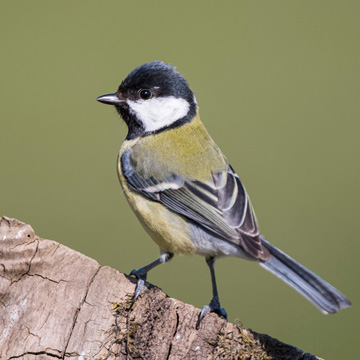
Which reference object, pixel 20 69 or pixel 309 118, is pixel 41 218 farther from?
pixel 309 118

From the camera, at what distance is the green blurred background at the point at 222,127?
14.5 ft

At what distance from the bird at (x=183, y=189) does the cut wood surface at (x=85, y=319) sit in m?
0.41

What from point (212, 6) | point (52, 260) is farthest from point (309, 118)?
point (52, 260)

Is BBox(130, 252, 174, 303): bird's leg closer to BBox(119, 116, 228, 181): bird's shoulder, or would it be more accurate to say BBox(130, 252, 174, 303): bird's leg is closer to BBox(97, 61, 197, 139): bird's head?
BBox(119, 116, 228, 181): bird's shoulder

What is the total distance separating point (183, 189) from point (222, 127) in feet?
8.79

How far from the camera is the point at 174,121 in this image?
3.12 meters

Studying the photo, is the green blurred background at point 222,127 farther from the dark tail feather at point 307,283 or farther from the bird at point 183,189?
the dark tail feather at point 307,283

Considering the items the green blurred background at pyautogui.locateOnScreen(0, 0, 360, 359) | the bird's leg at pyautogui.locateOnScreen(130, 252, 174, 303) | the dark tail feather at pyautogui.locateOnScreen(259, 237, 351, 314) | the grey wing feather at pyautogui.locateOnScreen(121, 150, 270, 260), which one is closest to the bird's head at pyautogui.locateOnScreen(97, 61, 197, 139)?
the grey wing feather at pyautogui.locateOnScreen(121, 150, 270, 260)

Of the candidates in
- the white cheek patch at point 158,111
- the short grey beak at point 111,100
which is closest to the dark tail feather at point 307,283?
the white cheek patch at point 158,111

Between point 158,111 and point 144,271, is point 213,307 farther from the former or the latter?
point 158,111

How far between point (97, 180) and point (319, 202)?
1.93m

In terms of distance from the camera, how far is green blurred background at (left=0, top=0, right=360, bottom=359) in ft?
14.5

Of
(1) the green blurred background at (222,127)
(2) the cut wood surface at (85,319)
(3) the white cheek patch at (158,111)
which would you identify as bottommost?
(2) the cut wood surface at (85,319)

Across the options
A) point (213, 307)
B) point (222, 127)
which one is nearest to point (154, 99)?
point (213, 307)
